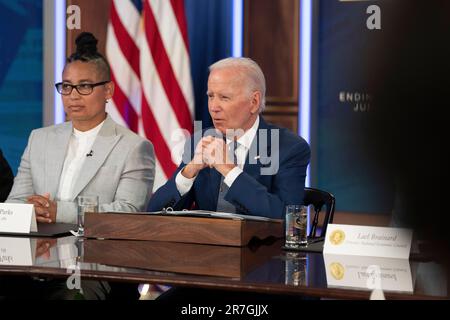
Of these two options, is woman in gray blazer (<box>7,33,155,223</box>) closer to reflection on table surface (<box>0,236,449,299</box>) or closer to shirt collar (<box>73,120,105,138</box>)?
shirt collar (<box>73,120,105,138</box>)

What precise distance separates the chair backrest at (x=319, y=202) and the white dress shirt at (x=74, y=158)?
967mm

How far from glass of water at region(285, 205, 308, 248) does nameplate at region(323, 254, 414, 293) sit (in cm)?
17

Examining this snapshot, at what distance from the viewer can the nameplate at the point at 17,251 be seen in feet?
5.84

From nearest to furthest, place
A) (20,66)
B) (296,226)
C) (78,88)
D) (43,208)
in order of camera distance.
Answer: (296,226) → (43,208) → (78,88) → (20,66)

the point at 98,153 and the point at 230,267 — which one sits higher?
the point at 98,153

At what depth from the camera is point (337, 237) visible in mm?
2023

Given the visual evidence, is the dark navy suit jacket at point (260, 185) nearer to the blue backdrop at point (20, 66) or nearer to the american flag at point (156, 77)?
the american flag at point (156, 77)

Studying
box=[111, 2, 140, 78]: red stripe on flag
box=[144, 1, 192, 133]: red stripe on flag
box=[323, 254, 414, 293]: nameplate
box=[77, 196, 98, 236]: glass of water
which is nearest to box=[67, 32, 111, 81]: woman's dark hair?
box=[77, 196, 98, 236]: glass of water

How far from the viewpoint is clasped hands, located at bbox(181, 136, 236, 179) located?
2498 mm

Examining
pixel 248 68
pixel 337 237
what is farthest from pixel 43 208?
pixel 337 237

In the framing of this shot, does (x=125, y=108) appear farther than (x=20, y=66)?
No

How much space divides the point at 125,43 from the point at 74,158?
4.86 ft

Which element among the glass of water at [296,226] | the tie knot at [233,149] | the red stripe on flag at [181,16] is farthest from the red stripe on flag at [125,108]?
the glass of water at [296,226]

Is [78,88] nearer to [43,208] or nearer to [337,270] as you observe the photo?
[43,208]
